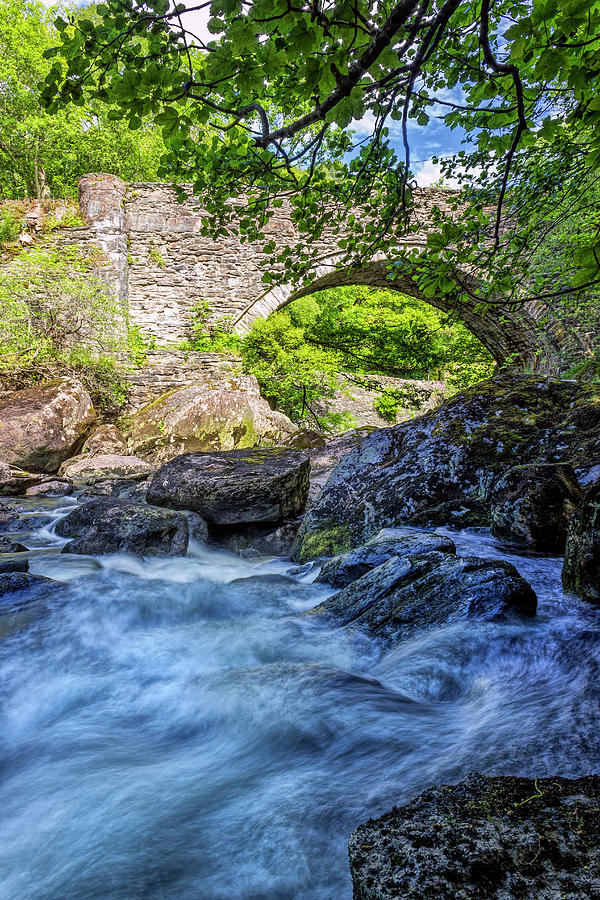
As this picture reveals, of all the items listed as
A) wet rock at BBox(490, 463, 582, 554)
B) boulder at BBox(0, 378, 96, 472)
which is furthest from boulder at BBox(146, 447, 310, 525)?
boulder at BBox(0, 378, 96, 472)

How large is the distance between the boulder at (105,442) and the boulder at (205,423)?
0.20 m

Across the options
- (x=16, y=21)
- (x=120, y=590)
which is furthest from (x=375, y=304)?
(x=16, y=21)

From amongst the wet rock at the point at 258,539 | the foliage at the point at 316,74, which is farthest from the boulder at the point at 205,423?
the foliage at the point at 316,74

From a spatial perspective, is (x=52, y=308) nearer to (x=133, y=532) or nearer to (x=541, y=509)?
(x=133, y=532)

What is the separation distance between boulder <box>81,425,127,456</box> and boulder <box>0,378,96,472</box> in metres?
0.22

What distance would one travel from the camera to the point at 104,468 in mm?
8266

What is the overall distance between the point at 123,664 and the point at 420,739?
1.68 metres

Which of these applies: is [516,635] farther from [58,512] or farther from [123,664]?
[58,512]

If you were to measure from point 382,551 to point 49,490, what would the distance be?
6.23m

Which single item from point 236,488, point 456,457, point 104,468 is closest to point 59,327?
point 104,468

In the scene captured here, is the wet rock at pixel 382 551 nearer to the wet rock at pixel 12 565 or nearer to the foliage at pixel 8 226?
the wet rock at pixel 12 565

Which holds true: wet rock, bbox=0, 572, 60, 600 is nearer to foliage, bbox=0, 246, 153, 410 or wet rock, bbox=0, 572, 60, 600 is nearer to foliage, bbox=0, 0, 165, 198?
foliage, bbox=0, 246, 153, 410

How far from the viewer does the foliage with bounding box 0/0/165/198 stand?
15962 millimetres

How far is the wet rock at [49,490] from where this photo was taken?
7257mm
